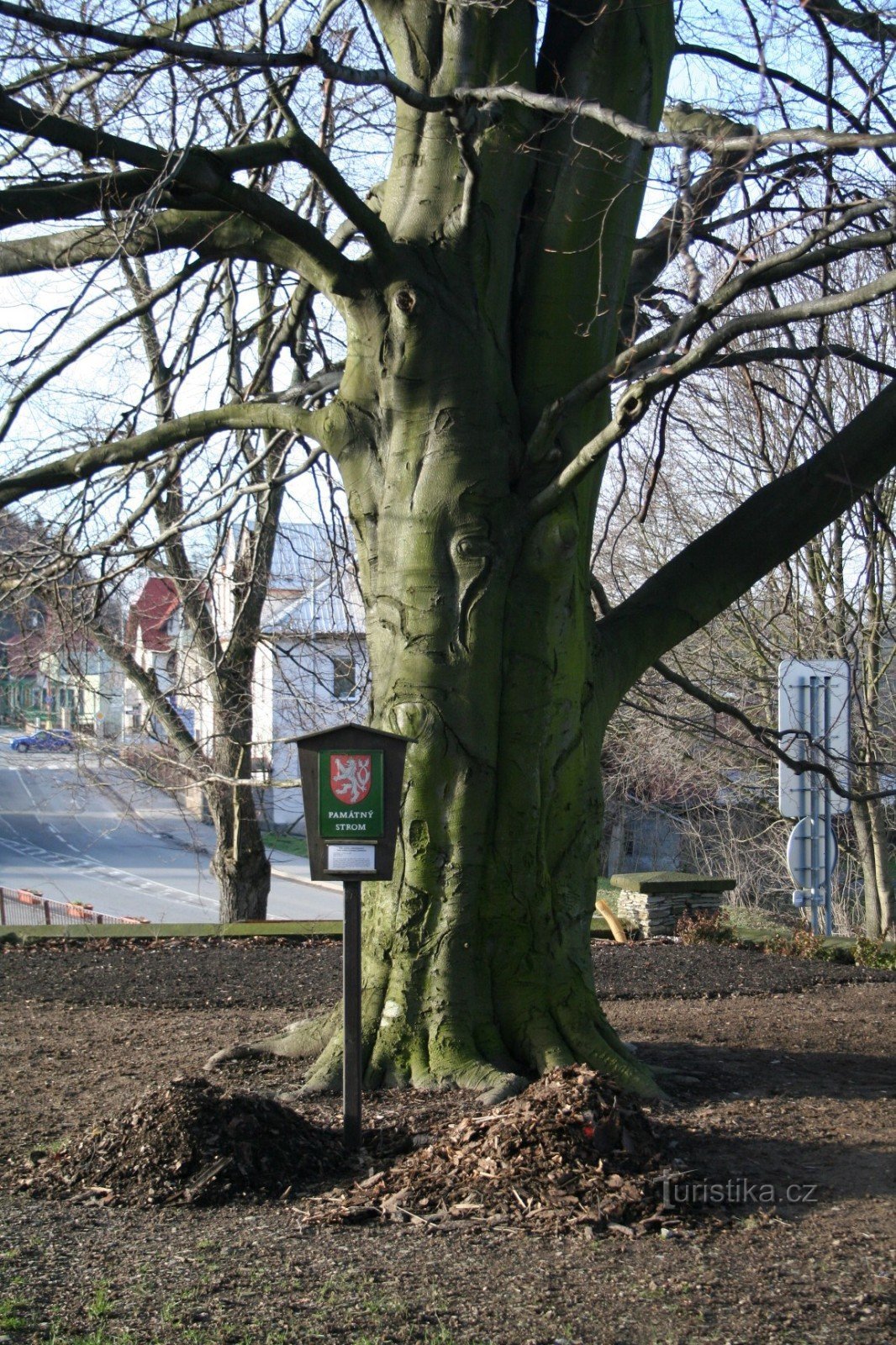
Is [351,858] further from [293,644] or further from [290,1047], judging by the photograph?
[293,644]

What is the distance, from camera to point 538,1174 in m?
4.32

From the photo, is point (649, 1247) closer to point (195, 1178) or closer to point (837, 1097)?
point (195, 1178)

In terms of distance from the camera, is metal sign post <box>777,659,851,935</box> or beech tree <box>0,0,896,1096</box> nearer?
beech tree <box>0,0,896,1096</box>

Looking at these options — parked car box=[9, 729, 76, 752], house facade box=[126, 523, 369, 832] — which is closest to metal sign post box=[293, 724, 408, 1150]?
house facade box=[126, 523, 369, 832]

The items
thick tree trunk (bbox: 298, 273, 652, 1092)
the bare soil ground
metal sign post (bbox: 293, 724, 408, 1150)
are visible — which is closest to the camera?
the bare soil ground

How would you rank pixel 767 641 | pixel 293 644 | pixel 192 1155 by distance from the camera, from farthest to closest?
pixel 767 641 < pixel 293 644 < pixel 192 1155

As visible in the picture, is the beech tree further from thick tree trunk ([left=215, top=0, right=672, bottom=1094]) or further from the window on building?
the window on building

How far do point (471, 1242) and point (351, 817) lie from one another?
161 cm

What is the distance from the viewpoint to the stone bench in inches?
514

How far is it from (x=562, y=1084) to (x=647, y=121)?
15.3ft

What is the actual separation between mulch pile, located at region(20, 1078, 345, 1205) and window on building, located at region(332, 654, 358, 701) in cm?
687

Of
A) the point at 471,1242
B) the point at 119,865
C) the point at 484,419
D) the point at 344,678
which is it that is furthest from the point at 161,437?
the point at 119,865

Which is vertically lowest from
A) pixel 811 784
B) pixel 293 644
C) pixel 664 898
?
pixel 664 898

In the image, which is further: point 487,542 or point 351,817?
point 487,542
